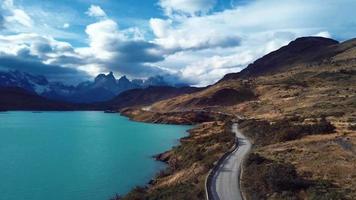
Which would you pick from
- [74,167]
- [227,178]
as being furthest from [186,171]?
[74,167]

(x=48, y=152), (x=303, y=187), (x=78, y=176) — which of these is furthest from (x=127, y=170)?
(x=303, y=187)

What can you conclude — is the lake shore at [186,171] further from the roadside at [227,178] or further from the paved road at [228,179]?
the paved road at [228,179]

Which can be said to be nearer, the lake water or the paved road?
the paved road

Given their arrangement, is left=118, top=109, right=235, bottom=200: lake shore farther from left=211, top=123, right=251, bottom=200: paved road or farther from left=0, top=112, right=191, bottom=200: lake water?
left=0, top=112, right=191, bottom=200: lake water

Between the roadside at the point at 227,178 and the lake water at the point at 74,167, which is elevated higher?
the roadside at the point at 227,178

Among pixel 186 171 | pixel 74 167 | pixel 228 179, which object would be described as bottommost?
pixel 74 167

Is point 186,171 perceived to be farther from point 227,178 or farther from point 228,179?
point 228,179

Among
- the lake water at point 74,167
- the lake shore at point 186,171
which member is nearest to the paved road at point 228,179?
the lake shore at point 186,171

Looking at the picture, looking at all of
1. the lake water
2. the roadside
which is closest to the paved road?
the roadside

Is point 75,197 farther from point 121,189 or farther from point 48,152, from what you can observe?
point 48,152
